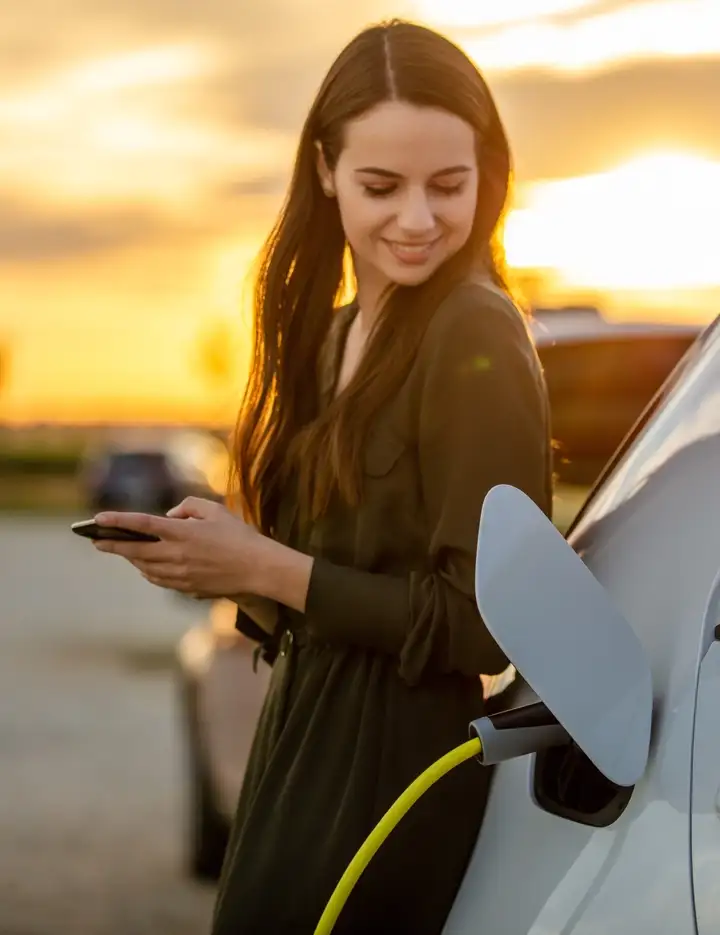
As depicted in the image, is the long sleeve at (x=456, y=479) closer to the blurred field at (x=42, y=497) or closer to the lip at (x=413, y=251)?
A: the lip at (x=413, y=251)

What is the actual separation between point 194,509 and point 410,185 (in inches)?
17.3

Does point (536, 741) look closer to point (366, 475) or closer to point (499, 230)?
point (366, 475)

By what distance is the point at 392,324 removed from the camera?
1.99 metres

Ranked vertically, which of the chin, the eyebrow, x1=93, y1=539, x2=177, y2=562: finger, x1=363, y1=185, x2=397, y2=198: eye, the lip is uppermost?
the eyebrow

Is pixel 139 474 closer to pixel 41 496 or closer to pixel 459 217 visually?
pixel 41 496

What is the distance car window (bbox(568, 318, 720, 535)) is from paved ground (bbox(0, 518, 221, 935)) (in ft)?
11.8

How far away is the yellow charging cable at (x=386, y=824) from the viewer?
1.62 meters

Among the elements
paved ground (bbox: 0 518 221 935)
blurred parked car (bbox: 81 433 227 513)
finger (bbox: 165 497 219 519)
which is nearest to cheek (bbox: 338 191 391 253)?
finger (bbox: 165 497 219 519)

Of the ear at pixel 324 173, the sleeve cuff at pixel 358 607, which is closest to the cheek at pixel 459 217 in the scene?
the ear at pixel 324 173

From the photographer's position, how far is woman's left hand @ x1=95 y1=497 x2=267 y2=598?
1904 millimetres

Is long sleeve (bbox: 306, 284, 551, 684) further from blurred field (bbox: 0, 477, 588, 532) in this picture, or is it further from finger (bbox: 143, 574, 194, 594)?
blurred field (bbox: 0, 477, 588, 532)

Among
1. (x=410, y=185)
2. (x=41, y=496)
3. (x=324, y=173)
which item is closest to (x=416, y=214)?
(x=410, y=185)

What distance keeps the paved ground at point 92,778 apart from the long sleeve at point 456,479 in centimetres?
355

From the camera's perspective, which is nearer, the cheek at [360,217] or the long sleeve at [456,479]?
the long sleeve at [456,479]
